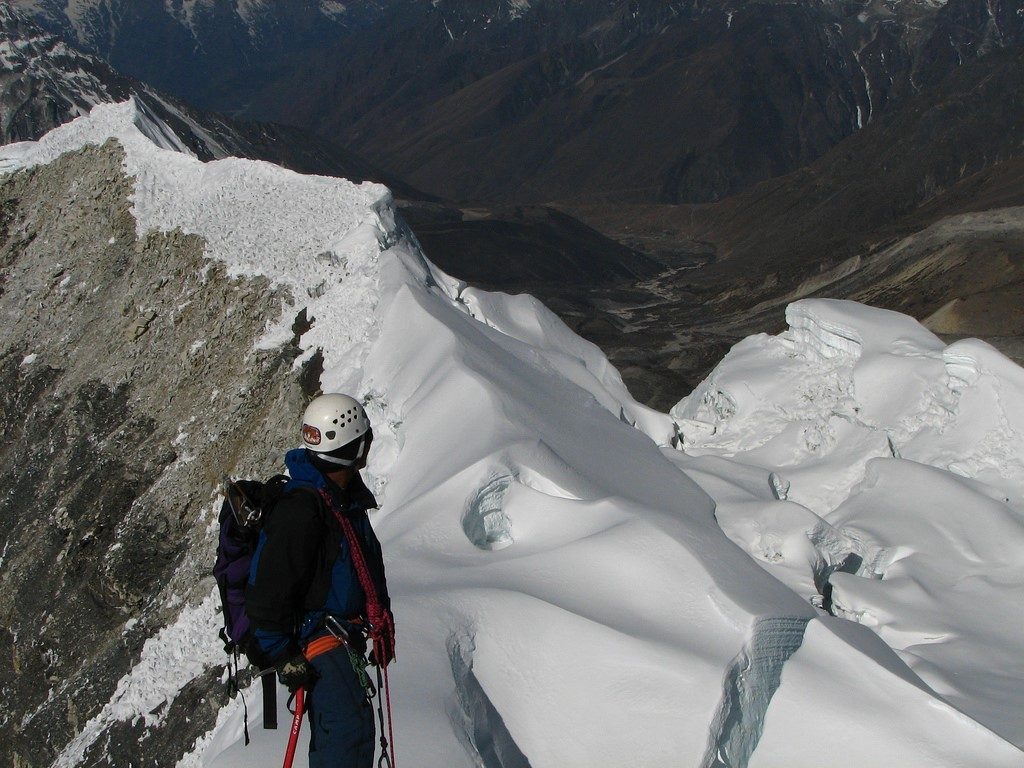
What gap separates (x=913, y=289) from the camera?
5747 centimetres

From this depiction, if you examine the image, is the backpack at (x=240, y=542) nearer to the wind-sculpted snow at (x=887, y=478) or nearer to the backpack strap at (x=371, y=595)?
the backpack strap at (x=371, y=595)

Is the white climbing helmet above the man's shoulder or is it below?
above

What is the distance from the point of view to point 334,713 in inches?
203

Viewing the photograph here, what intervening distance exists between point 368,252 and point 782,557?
778 cm

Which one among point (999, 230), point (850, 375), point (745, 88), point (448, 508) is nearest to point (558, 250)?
point (999, 230)

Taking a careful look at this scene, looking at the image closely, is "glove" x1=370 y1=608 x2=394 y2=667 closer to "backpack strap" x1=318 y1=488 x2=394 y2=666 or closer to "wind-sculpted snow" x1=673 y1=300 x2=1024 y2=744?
"backpack strap" x1=318 y1=488 x2=394 y2=666

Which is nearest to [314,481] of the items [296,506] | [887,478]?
[296,506]

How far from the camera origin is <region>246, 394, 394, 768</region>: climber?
193 inches

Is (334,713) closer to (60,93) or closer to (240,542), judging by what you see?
(240,542)

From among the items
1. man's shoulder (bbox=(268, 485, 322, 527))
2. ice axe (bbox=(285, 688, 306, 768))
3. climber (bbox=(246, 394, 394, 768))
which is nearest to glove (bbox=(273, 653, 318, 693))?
climber (bbox=(246, 394, 394, 768))

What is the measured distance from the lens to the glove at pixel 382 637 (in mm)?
5227

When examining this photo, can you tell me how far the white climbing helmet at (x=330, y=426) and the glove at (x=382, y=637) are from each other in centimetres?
83

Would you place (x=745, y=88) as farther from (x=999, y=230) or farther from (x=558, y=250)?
(x=999, y=230)

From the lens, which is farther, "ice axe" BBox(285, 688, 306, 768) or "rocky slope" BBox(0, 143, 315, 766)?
"rocky slope" BBox(0, 143, 315, 766)
